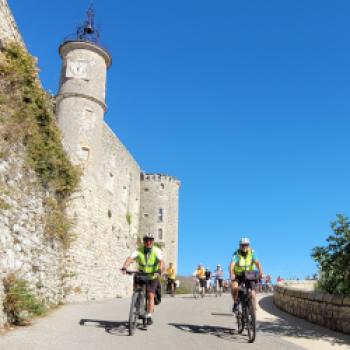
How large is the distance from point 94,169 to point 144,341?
1565 centimetres

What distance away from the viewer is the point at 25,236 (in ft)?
33.7

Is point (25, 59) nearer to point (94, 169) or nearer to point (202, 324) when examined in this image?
point (202, 324)

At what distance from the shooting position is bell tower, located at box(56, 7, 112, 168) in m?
22.0

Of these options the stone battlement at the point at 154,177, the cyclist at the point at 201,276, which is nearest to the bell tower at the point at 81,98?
the cyclist at the point at 201,276

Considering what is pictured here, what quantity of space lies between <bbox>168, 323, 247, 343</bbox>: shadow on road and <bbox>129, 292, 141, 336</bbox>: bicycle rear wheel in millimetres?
1287

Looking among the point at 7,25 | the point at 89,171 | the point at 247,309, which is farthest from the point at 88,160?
the point at 247,309

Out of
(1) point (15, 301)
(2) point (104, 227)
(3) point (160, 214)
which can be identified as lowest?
(1) point (15, 301)

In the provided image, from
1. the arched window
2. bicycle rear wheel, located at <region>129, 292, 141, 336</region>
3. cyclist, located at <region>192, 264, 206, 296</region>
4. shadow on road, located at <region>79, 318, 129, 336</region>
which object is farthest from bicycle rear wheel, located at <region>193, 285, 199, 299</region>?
the arched window

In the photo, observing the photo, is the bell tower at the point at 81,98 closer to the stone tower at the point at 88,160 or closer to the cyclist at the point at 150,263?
the stone tower at the point at 88,160

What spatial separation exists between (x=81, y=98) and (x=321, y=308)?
15.6 meters

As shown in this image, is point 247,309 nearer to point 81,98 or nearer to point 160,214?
point 81,98

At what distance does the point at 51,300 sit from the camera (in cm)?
1256

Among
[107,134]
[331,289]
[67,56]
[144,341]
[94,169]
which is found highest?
[67,56]

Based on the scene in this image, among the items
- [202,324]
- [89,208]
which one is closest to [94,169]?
[89,208]
